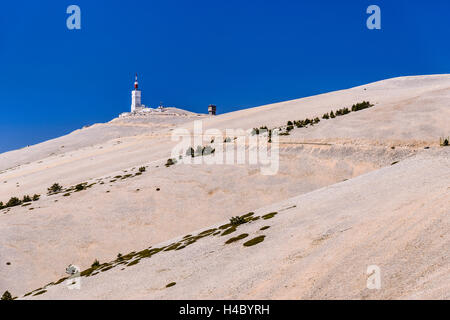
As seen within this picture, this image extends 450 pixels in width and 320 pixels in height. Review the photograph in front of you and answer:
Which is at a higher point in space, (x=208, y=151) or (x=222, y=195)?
(x=208, y=151)

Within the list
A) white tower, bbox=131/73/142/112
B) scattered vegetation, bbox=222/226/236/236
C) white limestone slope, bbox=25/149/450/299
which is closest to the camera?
white limestone slope, bbox=25/149/450/299


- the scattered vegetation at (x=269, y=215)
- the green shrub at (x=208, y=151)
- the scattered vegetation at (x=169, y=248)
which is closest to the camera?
the scattered vegetation at (x=169, y=248)

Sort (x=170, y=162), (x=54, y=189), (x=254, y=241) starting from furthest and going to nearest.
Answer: (x=170, y=162)
(x=54, y=189)
(x=254, y=241)

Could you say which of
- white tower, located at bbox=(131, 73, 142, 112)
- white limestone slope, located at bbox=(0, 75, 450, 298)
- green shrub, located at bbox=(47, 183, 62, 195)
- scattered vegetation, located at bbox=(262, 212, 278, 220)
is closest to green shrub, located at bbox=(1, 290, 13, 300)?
white limestone slope, located at bbox=(0, 75, 450, 298)

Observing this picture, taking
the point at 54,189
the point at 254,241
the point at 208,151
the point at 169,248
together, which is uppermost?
the point at 208,151

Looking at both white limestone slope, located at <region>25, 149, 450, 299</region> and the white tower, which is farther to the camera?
the white tower

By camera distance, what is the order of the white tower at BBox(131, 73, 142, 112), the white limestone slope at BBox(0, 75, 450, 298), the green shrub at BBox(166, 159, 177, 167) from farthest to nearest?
the white tower at BBox(131, 73, 142, 112), the green shrub at BBox(166, 159, 177, 167), the white limestone slope at BBox(0, 75, 450, 298)

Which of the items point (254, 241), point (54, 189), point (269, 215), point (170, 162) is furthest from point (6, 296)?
point (170, 162)

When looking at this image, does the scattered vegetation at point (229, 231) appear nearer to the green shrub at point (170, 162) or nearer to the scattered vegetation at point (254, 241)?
the scattered vegetation at point (254, 241)

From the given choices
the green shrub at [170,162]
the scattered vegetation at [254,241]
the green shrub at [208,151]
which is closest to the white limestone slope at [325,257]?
the scattered vegetation at [254,241]

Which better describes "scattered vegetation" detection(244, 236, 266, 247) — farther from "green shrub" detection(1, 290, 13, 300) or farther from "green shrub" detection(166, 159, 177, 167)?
"green shrub" detection(166, 159, 177, 167)

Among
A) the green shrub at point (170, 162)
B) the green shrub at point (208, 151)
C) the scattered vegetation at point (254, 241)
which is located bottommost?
the scattered vegetation at point (254, 241)

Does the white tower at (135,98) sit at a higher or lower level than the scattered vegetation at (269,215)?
higher

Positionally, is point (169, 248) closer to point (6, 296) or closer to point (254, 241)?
point (254, 241)
